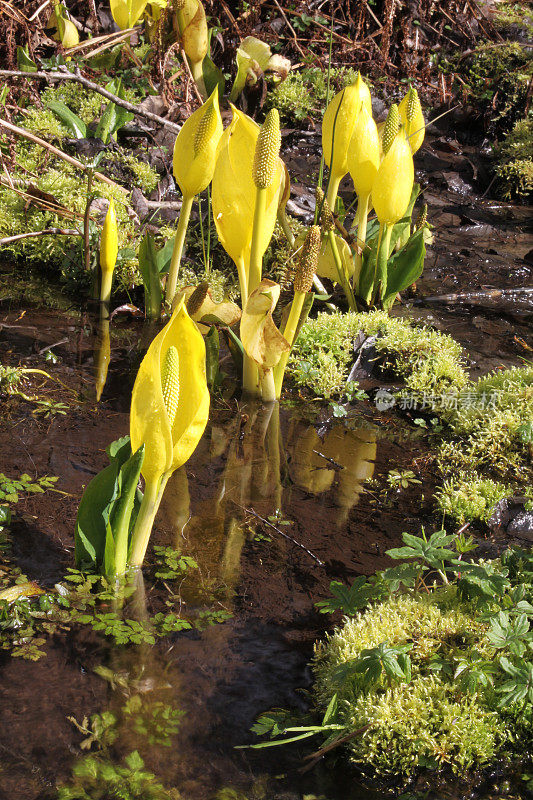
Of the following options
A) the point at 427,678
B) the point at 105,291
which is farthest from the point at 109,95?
the point at 427,678

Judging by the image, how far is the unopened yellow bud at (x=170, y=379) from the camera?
1.82 m

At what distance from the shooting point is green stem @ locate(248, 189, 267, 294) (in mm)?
2820

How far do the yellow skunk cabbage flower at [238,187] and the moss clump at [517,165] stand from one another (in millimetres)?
4332

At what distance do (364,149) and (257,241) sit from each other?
1.01 meters

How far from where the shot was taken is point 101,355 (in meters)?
3.76

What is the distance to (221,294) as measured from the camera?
4418mm

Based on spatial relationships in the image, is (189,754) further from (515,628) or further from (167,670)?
(515,628)

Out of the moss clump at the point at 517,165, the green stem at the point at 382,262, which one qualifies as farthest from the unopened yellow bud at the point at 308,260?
the moss clump at the point at 517,165

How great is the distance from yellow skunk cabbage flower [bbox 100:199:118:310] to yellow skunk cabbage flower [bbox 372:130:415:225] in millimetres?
1318

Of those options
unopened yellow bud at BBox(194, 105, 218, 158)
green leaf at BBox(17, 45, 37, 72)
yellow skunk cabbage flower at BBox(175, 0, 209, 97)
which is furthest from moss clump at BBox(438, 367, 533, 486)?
green leaf at BBox(17, 45, 37, 72)

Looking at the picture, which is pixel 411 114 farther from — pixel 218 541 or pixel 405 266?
pixel 218 541

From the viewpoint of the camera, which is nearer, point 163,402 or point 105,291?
point 163,402

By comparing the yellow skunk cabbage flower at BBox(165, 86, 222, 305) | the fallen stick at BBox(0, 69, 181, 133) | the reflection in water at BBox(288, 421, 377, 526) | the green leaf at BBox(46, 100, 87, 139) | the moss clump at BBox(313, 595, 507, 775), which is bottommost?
the reflection in water at BBox(288, 421, 377, 526)

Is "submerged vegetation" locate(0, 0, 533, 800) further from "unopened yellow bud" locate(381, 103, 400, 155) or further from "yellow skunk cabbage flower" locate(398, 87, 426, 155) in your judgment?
"yellow skunk cabbage flower" locate(398, 87, 426, 155)
